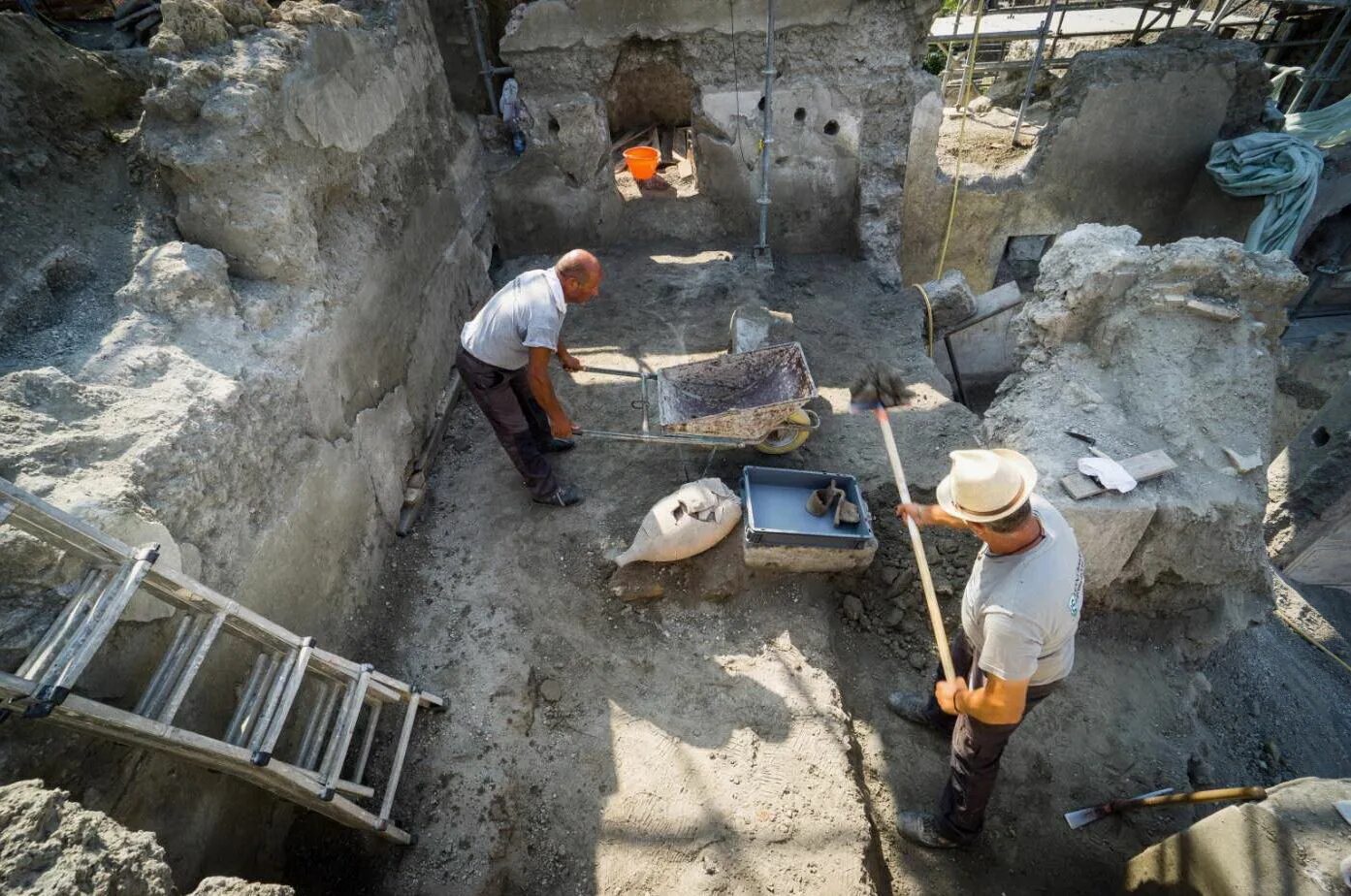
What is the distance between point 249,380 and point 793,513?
319 cm

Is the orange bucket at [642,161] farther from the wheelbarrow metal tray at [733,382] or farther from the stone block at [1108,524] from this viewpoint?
the stone block at [1108,524]

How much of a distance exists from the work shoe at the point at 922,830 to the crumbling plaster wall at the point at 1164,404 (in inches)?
70.0

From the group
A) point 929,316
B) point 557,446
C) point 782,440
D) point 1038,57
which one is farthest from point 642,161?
point 1038,57

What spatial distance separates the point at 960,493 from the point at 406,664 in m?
3.22

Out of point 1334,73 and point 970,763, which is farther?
point 1334,73

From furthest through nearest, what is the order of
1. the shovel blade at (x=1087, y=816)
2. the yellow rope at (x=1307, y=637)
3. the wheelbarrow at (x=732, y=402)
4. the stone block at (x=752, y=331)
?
the yellow rope at (x=1307, y=637) → the stone block at (x=752, y=331) → the wheelbarrow at (x=732, y=402) → the shovel blade at (x=1087, y=816)

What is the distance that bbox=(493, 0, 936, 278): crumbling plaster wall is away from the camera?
250 inches

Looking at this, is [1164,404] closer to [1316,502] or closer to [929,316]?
[929,316]

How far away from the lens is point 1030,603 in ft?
8.07

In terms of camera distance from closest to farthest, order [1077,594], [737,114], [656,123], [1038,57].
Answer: [1077,594]
[737,114]
[1038,57]
[656,123]

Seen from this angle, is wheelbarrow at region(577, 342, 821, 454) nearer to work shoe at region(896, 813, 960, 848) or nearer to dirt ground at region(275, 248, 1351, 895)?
dirt ground at region(275, 248, 1351, 895)

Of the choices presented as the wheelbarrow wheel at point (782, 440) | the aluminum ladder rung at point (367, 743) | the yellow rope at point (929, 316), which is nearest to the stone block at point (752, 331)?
the wheelbarrow wheel at point (782, 440)

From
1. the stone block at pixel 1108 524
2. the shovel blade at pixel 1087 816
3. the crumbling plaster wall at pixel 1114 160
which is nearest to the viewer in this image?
the shovel blade at pixel 1087 816

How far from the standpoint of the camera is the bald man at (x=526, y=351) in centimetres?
399
